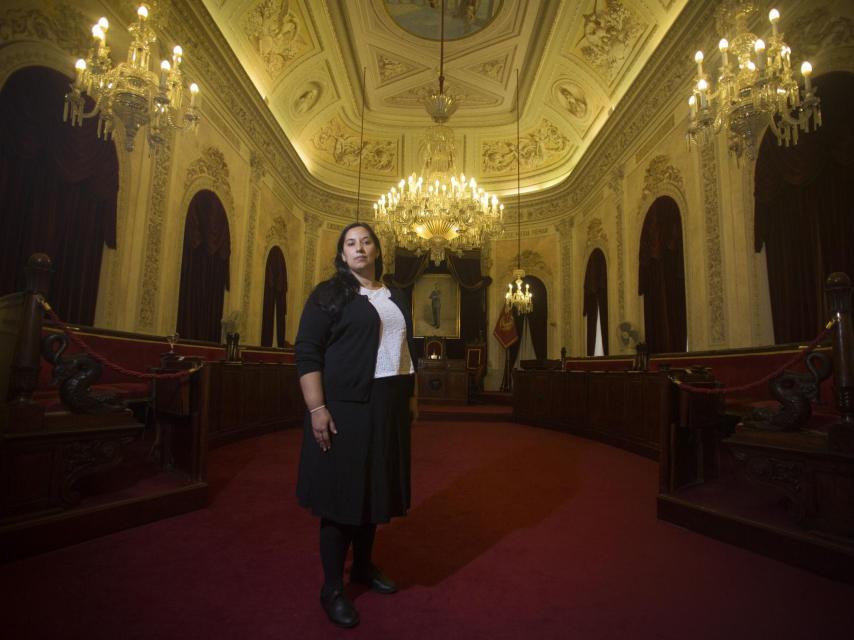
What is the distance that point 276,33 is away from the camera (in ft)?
25.7

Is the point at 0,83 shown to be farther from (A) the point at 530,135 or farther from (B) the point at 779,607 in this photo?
(A) the point at 530,135

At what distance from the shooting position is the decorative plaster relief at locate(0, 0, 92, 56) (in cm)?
393

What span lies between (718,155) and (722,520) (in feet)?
16.7

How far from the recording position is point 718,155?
589 cm

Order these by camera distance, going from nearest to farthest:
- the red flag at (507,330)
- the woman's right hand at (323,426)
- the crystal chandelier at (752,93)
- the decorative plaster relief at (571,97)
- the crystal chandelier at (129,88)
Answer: the woman's right hand at (323,426), the crystal chandelier at (752,93), the crystal chandelier at (129,88), the decorative plaster relief at (571,97), the red flag at (507,330)

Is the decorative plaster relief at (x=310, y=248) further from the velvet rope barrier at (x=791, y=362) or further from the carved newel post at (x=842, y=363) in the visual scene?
the carved newel post at (x=842, y=363)

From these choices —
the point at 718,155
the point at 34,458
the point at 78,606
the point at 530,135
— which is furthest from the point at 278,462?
the point at 530,135

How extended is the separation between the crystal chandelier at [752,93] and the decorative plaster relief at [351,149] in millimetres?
8978

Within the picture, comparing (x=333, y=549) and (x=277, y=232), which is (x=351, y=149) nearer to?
(x=277, y=232)

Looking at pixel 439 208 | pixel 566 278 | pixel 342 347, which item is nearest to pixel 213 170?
pixel 439 208

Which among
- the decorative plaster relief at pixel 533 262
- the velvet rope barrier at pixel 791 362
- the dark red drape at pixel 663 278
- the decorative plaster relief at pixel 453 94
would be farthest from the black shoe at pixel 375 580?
the decorative plaster relief at pixel 533 262

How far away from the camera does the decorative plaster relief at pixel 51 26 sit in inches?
155

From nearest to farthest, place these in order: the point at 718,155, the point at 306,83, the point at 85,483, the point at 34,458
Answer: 1. the point at 34,458
2. the point at 85,483
3. the point at 718,155
4. the point at 306,83

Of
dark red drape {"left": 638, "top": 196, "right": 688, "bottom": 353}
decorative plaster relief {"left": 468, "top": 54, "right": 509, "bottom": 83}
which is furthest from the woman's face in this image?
decorative plaster relief {"left": 468, "top": 54, "right": 509, "bottom": 83}
